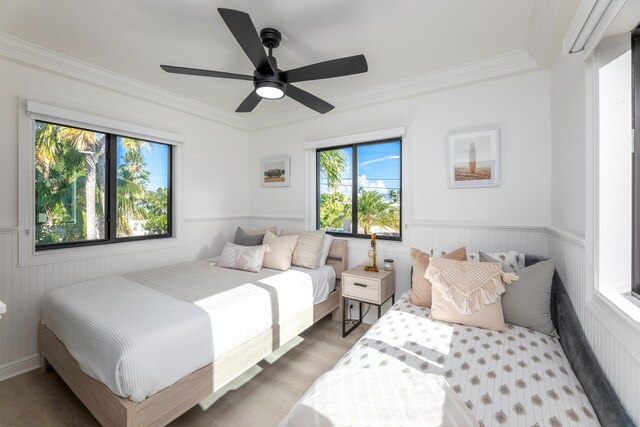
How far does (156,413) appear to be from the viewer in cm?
143

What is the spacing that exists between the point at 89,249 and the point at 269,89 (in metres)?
2.27

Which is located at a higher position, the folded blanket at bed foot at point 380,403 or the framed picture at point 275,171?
the framed picture at point 275,171

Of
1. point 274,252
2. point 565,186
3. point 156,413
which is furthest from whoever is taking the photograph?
point 274,252

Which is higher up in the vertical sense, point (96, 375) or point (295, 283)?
point (295, 283)

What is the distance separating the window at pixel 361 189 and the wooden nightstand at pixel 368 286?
521 millimetres

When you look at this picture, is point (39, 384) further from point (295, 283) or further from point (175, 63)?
point (175, 63)

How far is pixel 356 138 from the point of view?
309 cm

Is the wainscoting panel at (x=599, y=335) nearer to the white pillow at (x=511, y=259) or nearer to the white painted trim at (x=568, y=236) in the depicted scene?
the white painted trim at (x=568, y=236)

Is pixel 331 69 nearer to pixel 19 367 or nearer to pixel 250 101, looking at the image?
pixel 250 101

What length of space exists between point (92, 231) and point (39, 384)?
1.28 meters

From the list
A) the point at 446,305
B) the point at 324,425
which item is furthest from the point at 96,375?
the point at 446,305

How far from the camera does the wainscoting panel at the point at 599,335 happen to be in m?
0.92

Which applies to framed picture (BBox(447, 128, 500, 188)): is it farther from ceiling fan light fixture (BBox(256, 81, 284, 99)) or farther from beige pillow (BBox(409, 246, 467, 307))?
ceiling fan light fixture (BBox(256, 81, 284, 99))

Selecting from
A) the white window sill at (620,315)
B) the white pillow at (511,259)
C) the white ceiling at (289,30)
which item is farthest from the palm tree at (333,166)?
the white window sill at (620,315)
